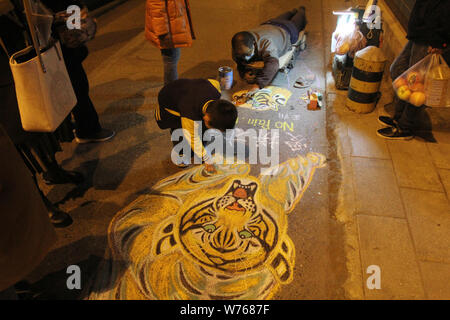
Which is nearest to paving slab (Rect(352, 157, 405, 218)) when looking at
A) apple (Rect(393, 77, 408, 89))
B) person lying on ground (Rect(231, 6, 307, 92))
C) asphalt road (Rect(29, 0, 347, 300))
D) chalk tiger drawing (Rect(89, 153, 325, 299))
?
asphalt road (Rect(29, 0, 347, 300))

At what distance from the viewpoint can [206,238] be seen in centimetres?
262

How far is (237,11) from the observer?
7.46 meters

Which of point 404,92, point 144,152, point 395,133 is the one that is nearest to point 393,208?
point 395,133

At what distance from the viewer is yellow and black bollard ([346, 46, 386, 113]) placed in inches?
143

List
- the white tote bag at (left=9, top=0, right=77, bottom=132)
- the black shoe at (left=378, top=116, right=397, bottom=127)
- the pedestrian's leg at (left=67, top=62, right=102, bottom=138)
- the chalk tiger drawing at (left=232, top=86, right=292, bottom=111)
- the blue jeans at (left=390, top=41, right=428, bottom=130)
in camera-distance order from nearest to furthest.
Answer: the white tote bag at (left=9, top=0, right=77, bottom=132), the pedestrian's leg at (left=67, top=62, right=102, bottom=138), the blue jeans at (left=390, top=41, right=428, bottom=130), the black shoe at (left=378, top=116, right=397, bottom=127), the chalk tiger drawing at (left=232, top=86, right=292, bottom=111)

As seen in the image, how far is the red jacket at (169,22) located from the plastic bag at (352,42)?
6.76 ft

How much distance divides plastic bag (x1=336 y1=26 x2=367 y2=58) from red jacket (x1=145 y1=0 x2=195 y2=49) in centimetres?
206

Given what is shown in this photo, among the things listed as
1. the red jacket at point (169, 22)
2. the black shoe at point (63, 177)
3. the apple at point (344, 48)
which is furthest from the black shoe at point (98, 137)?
the apple at point (344, 48)

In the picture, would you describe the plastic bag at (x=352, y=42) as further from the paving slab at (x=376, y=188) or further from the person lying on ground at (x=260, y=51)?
the paving slab at (x=376, y=188)

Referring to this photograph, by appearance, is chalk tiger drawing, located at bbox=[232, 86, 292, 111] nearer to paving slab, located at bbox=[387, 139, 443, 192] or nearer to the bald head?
the bald head

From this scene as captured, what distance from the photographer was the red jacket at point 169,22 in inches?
139

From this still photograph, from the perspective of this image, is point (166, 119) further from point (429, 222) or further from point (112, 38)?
point (112, 38)

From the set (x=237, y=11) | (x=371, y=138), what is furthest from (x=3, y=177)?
(x=237, y=11)

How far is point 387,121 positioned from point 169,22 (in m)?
2.90
